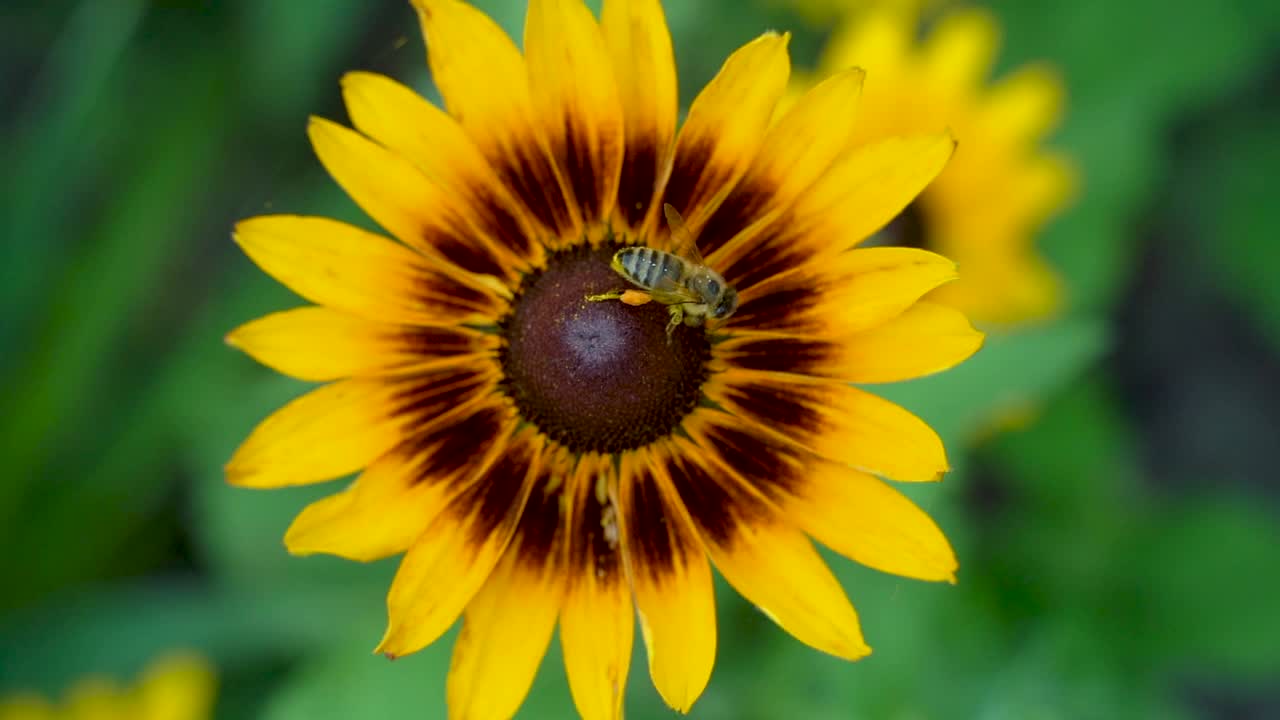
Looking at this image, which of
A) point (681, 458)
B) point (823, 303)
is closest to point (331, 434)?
point (681, 458)

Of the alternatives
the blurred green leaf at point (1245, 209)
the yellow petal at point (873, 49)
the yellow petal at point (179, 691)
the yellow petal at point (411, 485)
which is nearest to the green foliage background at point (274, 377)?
the blurred green leaf at point (1245, 209)

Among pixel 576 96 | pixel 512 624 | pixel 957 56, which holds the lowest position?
pixel 512 624

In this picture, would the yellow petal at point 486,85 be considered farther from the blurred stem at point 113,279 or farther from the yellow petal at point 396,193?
the blurred stem at point 113,279

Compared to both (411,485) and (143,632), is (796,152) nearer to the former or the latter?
(411,485)

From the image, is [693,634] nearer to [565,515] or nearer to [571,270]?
[565,515]

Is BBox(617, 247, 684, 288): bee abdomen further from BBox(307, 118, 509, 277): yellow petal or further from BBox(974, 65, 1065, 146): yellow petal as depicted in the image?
BBox(974, 65, 1065, 146): yellow petal

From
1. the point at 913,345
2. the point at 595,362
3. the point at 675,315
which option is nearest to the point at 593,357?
the point at 595,362
